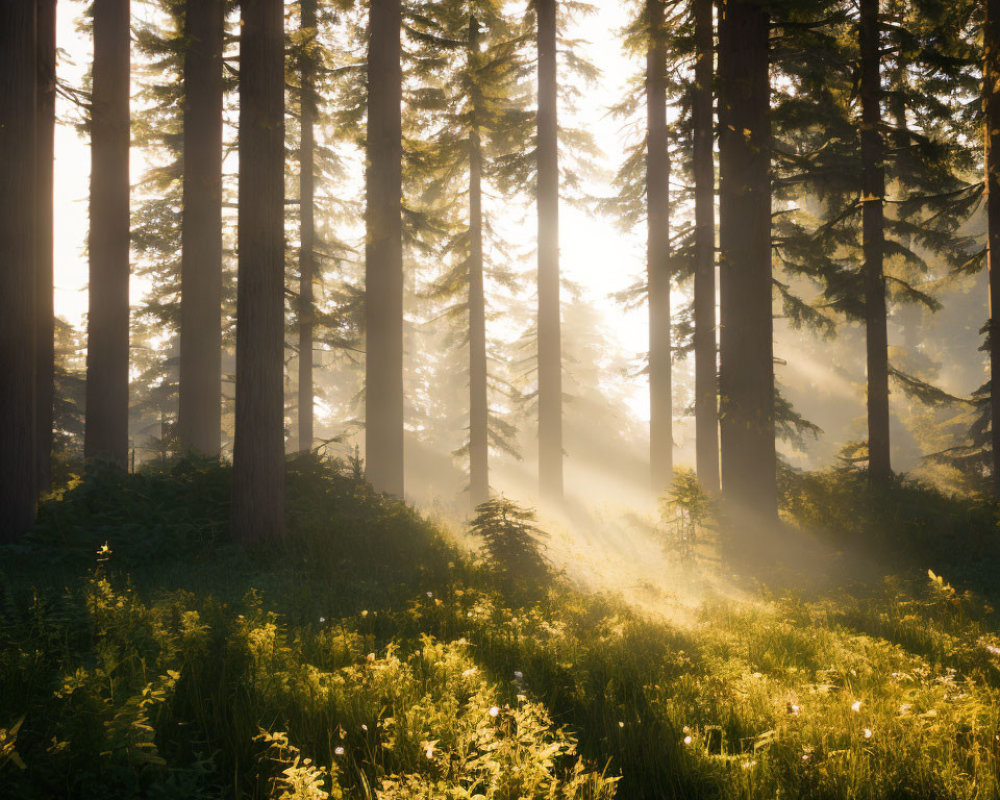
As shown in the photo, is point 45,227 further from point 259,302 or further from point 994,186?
point 994,186

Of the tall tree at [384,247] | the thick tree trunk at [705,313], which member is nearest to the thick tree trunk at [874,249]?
the thick tree trunk at [705,313]

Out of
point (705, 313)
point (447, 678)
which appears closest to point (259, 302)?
point (447, 678)

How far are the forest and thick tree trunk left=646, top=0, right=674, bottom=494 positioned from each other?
4.8 inches

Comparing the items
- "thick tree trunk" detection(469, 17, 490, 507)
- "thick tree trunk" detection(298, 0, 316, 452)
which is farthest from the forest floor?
"thick tree trunk" detection(298, 0, 316, 452)

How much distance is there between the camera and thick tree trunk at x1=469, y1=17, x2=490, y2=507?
18.8 metres

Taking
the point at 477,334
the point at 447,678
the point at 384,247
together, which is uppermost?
the point at 384,247

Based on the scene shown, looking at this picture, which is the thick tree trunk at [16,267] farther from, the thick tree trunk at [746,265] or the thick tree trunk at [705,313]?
the thick tree trunk at [705,313]

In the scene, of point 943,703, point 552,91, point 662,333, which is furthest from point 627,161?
point 943,703

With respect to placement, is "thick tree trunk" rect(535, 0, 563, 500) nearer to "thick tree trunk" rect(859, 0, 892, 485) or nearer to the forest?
the forest

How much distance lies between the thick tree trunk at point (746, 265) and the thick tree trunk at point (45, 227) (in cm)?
1141

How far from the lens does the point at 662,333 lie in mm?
18625

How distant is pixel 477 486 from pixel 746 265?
1057cm

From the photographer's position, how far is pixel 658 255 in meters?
17.9

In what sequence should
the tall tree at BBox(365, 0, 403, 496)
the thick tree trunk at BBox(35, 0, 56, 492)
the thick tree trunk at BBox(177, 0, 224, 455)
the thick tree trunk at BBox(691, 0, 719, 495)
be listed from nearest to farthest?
the thick tree trunk at BBox(35, 0, 56, 492) < the tall tree at BBox(365, 0, 403, 496) < the thick tree trunk at BBox(177, 0, 224, 455) < the thick tree trunk at BBox(691, 0, 719, 495)
